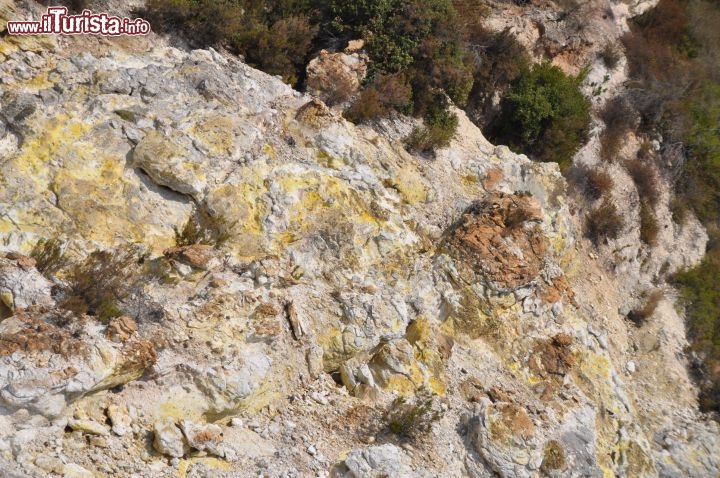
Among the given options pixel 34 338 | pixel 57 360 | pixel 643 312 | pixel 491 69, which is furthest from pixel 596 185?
pixel 34 338

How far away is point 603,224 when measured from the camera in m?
12.4

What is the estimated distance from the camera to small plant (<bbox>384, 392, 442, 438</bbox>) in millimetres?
6898

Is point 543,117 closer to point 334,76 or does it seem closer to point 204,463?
point 334,76

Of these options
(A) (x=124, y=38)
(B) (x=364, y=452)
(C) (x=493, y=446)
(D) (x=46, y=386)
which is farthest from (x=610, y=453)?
(A) (x=124, y=38)

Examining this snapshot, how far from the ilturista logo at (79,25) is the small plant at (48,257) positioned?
147 inches

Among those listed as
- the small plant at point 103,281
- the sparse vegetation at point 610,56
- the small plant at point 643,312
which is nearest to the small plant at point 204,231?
the small plant at point 103,281

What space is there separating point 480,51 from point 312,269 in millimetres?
7326

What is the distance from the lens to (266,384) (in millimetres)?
6699

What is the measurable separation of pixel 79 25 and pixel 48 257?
435cm

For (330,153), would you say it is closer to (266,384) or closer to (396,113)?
(396,113)

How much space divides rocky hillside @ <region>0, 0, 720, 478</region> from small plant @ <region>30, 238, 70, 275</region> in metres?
0.02

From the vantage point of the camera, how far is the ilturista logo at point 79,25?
8.20 metres

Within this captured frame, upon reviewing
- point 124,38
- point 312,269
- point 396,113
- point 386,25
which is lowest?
point 312,269

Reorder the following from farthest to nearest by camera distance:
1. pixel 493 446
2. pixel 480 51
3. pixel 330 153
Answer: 1. pixel 480 51
2. pixel 330 153
3. pixel 493 446
